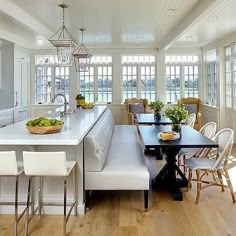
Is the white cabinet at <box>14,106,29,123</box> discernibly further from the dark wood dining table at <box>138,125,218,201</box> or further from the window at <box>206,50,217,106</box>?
the window at <box>206,50,217,106</box>

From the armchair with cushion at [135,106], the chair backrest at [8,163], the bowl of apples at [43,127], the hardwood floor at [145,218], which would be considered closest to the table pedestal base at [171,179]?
the hardwood floor at [145,218]

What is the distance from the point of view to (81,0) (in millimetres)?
4656

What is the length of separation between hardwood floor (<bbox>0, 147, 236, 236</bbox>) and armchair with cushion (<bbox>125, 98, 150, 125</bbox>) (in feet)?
17.3

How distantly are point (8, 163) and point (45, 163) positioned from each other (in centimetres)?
35

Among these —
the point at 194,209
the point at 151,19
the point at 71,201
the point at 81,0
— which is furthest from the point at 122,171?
the point at 151,19

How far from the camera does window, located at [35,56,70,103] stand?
1028 cm

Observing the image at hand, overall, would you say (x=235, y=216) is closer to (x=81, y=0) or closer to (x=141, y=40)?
(x=81, y=0)

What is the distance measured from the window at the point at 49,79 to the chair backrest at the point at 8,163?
7.39 metres

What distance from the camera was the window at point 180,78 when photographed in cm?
1034

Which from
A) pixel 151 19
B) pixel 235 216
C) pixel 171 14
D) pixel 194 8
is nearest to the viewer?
pixel 235 216

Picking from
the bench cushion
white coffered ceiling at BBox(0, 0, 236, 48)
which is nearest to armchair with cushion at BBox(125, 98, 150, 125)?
white coffered ceiling at BBox(0, 0, 236, 48)

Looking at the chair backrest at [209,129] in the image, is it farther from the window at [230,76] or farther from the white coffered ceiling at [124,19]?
the window at [230,76]

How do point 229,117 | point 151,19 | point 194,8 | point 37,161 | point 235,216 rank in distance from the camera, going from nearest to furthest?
point 37,161 < point 235,216 < point 194,8 < point 151,19 < point 229,117

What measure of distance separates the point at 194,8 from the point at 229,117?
3.89 metres
